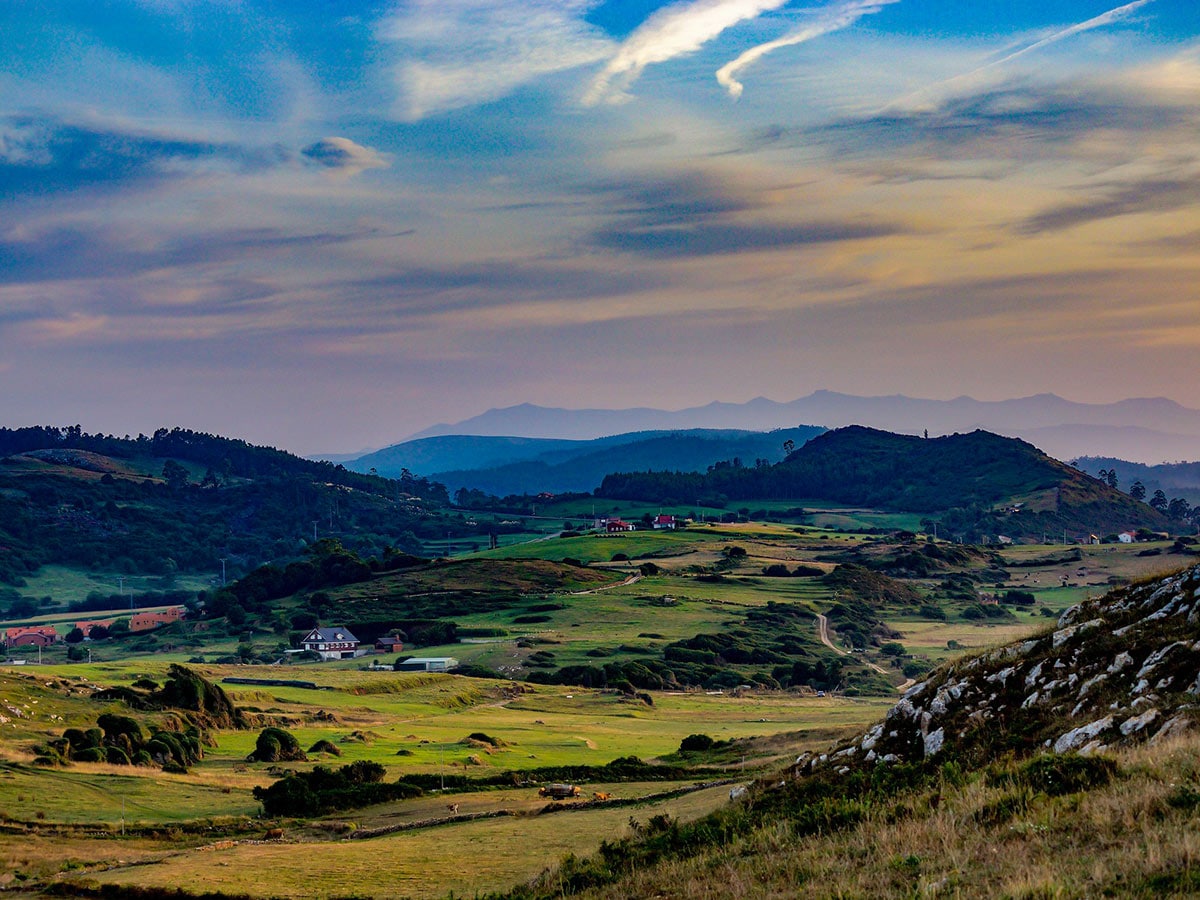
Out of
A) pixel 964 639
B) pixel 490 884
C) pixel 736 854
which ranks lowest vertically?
pixel 964 639

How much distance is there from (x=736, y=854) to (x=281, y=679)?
105 meters

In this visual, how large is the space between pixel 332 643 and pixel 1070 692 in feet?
468

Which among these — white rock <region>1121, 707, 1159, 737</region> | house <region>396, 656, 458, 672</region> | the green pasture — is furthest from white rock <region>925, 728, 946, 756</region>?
house <region>396, 656, 458, 672</region>

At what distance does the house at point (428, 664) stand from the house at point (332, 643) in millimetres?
18645

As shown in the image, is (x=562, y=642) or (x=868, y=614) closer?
(x=562, y=642)

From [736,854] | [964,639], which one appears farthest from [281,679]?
[736,854]

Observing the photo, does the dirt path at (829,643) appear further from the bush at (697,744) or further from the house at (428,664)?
the bush at (697,744)

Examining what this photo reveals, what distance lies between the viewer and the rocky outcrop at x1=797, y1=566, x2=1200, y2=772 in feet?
71.1

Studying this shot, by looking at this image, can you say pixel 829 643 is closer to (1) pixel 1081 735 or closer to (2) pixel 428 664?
(2) pixel 428 664

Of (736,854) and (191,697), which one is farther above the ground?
(736,854)

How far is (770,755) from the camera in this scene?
2076 inches

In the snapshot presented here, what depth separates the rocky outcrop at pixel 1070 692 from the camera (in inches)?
853

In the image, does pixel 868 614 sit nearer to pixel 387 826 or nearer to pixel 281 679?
pixel 281 679

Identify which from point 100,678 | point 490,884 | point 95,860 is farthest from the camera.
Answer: point 100,678
